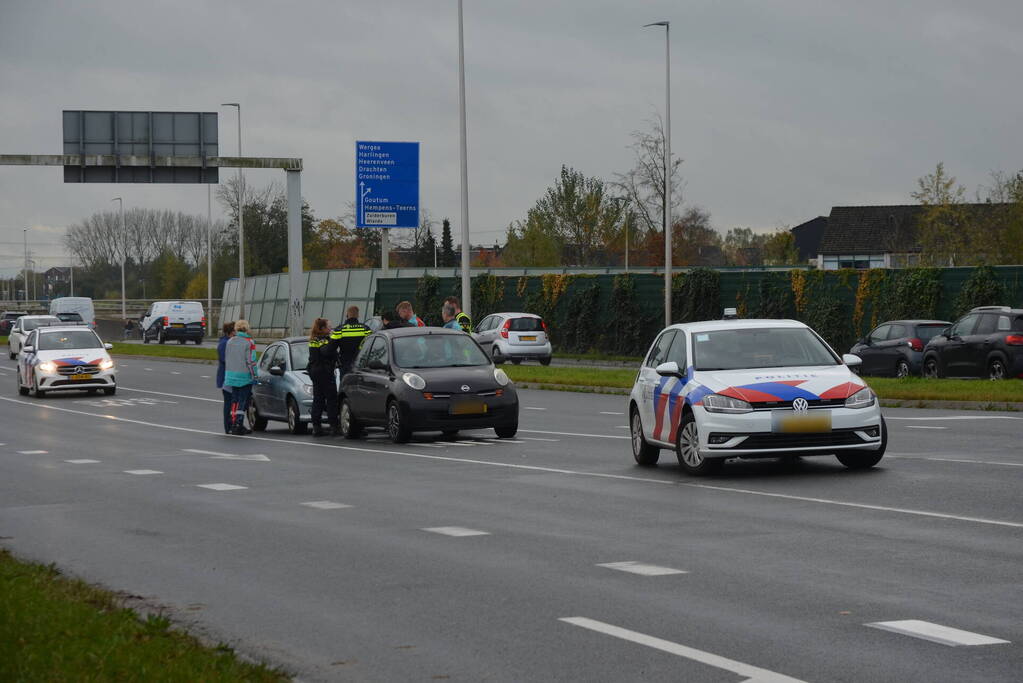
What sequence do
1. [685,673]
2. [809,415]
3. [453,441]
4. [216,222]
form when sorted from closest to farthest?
[685,673] → [809,415] → [453,441] → [216,222]

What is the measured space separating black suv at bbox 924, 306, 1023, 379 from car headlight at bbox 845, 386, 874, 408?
1598cm

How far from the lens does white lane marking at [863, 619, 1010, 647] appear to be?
22.3 ft

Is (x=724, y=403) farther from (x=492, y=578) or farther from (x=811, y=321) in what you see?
(x=811, y=321)

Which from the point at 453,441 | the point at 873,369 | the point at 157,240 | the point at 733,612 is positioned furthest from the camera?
the point at 157,240

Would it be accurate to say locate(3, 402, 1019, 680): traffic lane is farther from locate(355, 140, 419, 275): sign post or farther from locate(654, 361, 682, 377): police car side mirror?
locate(355, 140, 419, 275): sign post

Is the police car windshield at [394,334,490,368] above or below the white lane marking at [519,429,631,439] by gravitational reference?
above

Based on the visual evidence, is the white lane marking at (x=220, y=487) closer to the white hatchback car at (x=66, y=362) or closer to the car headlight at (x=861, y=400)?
the car headlight at (x=861, y=400)

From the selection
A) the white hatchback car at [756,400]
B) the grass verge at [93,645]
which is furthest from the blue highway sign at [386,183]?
the grass verge at [93,645]

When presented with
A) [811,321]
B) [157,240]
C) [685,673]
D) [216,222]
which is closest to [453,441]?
[685,673]

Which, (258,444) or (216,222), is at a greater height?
(216,222)

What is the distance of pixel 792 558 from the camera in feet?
30.7

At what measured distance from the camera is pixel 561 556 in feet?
31.7

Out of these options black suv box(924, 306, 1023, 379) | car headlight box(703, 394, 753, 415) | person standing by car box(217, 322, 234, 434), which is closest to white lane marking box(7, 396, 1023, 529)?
person standing by car box(217, 322, 234, 434)

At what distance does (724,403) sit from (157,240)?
445 ft
